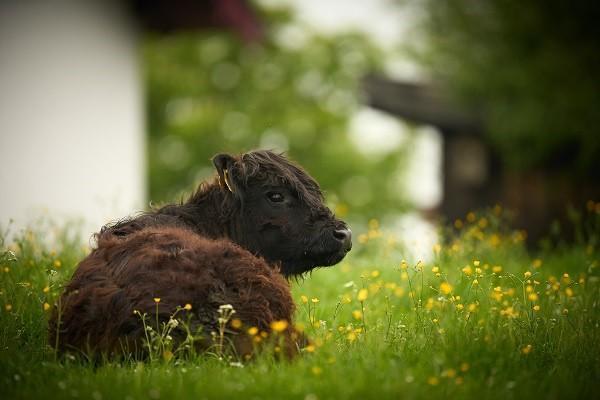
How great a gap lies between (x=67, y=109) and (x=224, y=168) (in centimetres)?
775

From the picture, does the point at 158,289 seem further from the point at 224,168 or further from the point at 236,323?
the point at 224,168

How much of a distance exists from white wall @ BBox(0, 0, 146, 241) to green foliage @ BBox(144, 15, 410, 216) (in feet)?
48.5

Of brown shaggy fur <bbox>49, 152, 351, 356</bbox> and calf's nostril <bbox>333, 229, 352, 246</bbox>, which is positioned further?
calf's nostril <bbox>333, 229, 352, 246</bbox>

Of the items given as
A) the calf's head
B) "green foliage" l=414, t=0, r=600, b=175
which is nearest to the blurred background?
"green foliage" l=414, t=0, r=600, b=175

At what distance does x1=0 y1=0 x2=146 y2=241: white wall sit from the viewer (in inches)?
467

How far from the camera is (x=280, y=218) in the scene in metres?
5.87

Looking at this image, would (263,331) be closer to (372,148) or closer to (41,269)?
(41,269)

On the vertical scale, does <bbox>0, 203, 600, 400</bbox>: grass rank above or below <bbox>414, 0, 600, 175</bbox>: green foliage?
below

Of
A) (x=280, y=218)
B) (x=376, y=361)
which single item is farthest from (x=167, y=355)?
Answer: (x=280, y=218)

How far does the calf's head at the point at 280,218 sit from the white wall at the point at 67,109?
194 inches

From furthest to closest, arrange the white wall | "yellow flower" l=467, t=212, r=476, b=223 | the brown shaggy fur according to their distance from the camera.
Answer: the white wall → "yellow flower" l=467, t=212, r=476, b=223 → the brown shaggy fur

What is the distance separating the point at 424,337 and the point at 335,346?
21.5 inches

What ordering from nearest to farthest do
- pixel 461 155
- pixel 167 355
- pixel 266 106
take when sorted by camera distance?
1. pixel 167 355
2. pixel 461 155
3. pixel 266 106

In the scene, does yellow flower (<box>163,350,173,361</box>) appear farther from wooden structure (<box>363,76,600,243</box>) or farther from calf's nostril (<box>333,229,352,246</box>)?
wooden structure (<box>363,76,600,243</box>)
